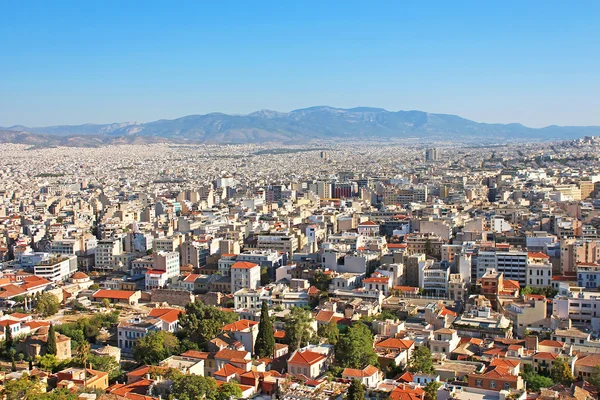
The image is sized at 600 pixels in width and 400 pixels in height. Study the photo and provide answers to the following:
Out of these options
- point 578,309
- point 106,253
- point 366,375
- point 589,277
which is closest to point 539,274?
point 589,277

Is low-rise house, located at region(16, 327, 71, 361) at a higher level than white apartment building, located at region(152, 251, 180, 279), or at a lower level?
lower

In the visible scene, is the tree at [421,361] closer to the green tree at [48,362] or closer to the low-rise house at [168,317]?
the low-rise house at [168,317]

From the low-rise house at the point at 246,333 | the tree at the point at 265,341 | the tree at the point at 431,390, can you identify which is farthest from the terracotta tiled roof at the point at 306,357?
the tree at the point at 431,390

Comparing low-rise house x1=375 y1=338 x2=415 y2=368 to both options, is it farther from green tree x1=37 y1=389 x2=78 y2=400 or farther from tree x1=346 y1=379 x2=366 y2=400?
green tree x1=37 y1=389 x2=78 y2=400

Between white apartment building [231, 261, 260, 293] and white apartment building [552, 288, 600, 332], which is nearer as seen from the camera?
white apartment building [552, 288, 600, 332]

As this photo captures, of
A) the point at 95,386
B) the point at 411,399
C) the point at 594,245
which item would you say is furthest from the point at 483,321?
Answer: the point at 95,386


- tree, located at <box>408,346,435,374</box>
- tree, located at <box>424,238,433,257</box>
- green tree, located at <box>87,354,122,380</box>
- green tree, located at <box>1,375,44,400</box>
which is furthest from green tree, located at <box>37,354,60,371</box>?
tree, located at <box>424,238,433,257</box>

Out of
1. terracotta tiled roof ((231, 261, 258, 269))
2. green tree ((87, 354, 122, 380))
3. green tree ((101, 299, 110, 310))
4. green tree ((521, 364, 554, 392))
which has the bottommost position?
green tree ((101, 299, 110, 310))
